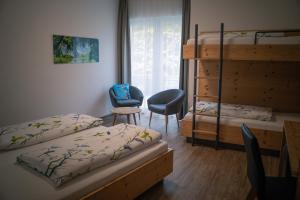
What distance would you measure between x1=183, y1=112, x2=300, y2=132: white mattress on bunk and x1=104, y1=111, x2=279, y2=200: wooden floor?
0.43 meters

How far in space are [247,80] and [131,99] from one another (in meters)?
2.40

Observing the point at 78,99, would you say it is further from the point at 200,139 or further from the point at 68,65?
the point at 200,139

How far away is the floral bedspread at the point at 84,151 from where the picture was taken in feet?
6.42

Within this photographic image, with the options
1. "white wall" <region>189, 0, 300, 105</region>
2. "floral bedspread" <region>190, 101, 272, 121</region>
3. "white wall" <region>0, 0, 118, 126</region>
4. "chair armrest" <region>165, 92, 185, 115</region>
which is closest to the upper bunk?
"white wall" <region>189, 0, 300, 105</region>

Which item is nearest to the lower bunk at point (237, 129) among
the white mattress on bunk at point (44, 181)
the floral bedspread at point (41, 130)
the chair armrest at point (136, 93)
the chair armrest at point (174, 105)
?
the chair armrest at point (174, 105)

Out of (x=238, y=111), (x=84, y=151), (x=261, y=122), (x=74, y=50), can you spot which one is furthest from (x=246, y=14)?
(x=84, y=151)

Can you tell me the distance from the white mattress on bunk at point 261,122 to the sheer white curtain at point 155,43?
1.60 metres

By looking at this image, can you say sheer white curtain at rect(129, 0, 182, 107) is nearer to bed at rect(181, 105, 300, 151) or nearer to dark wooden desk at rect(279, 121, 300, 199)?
bed at rect(181, 105, 300, 151)

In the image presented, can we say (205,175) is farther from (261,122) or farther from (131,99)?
(131,99)

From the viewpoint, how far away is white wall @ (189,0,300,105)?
158 inches

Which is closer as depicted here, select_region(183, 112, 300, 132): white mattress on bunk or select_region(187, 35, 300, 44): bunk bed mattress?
select_region(187, 35, 300, 44): bunk bed mattress

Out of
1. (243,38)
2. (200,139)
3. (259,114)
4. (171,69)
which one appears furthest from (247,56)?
(171,69)

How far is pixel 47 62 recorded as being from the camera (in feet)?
14.0

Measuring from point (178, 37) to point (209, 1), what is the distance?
98cm
